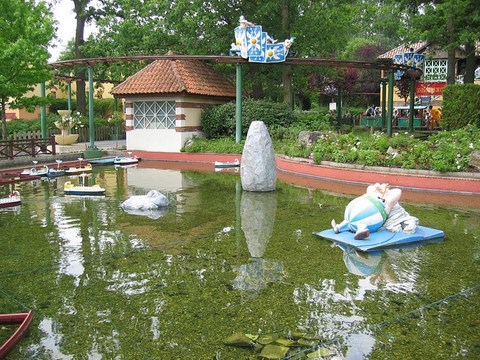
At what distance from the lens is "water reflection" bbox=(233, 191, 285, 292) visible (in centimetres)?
612

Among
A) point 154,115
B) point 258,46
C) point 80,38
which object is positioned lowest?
point 154,115

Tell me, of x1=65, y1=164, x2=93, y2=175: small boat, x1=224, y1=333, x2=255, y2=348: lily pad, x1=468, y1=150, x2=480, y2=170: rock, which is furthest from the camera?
x1=65, y1=164, x2=93, y2=175: small boat

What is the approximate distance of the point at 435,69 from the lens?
110 ft

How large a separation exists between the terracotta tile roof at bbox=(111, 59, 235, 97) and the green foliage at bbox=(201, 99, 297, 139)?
120cm

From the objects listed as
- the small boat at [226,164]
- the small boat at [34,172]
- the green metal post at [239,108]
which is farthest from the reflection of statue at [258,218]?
the green metal post at [239,108]

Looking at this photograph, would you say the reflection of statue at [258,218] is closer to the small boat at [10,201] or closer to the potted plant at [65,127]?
the small boat at [10,201]

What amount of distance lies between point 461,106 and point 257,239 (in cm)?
1423

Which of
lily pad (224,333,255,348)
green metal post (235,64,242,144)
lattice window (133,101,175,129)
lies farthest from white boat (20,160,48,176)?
lily pad (224,333,255,348)

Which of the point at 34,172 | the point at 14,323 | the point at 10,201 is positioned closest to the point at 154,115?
the point at 34,172

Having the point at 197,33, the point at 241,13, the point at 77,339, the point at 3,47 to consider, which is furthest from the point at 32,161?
the point at 77,339

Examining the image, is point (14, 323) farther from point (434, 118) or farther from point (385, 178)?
point (434, 118)

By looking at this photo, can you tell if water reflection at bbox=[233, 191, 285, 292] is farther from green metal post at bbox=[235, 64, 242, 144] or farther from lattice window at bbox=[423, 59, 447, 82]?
lattice window at bbox=[423, 59, 447, 82]

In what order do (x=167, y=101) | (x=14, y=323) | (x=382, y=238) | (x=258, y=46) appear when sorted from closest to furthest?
(x=14, y=323), (x=382, y=238), (x=258, y=46), (x=167, y=101)

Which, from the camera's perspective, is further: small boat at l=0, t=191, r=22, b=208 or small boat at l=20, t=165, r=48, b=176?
small boat at l=20, t=165, r=48, b=176
